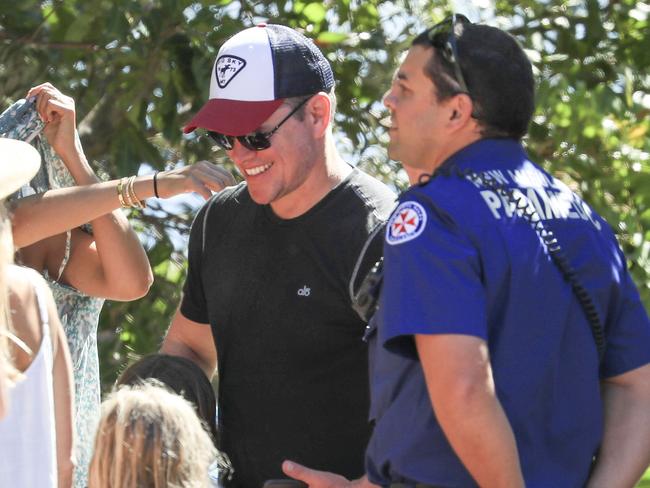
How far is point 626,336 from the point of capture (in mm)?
2424

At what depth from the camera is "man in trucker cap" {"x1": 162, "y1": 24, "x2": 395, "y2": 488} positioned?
2895 mm

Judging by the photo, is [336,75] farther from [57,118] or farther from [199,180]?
[199,180]

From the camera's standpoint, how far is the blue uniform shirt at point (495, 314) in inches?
86.0

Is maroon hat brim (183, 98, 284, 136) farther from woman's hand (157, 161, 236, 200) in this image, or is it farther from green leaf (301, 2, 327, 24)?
green leaf (301, 2, 327, 24)

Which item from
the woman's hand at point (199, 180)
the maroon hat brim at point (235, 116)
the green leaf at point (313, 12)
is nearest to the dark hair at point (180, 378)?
the woman's hand at point (199, 180)

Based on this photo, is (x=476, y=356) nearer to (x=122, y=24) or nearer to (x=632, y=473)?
(x=632, y=473)

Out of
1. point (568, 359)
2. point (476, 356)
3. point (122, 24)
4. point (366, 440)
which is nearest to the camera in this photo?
point (476, 356)

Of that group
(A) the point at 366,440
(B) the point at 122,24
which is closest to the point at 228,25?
(B) the point at 122,24

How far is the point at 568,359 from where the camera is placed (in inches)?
90.6

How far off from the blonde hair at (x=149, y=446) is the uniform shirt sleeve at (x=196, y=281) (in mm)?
780

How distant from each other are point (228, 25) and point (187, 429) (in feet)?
8.57

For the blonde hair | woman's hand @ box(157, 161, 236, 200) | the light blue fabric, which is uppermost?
the blonde hair

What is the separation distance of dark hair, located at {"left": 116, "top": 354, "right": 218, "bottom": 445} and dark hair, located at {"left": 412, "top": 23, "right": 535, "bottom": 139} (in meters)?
0.87

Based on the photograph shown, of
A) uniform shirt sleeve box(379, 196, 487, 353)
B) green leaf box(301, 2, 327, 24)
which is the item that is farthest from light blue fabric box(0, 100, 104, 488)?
green leaf box(301, 2, 327, 24)
